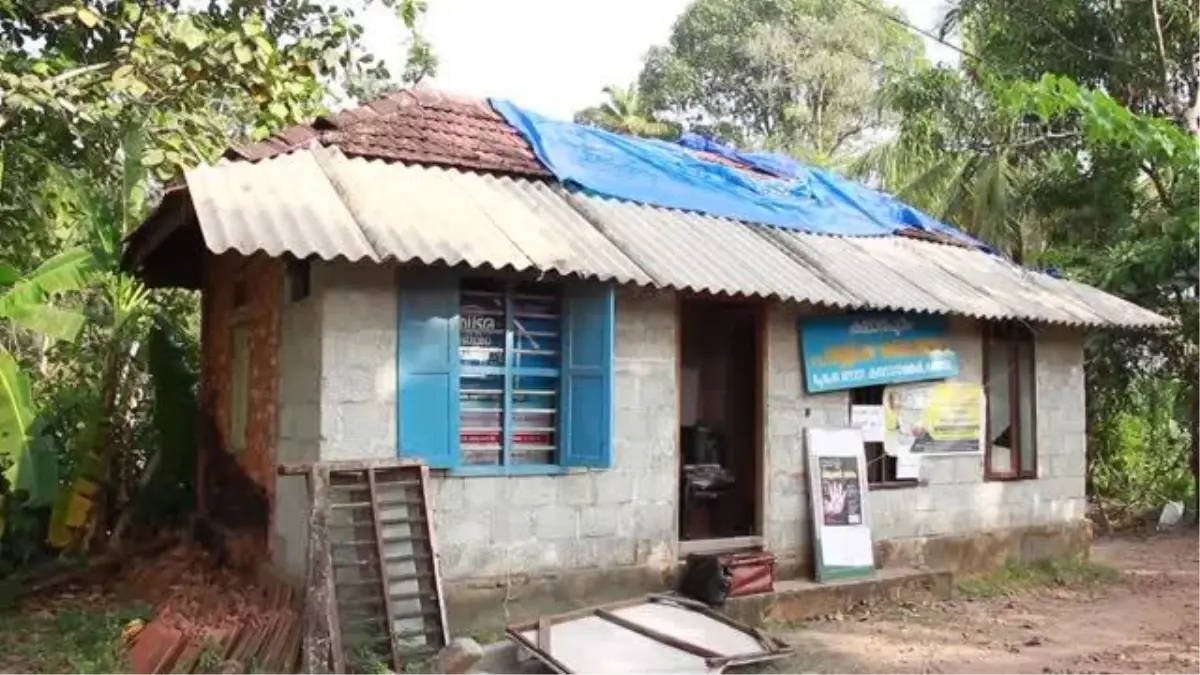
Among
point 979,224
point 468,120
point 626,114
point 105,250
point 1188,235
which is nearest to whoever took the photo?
point 105,250

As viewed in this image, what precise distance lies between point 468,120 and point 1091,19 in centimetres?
902

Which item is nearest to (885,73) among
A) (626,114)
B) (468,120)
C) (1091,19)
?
(626,114)

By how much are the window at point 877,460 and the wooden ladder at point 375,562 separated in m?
4.06

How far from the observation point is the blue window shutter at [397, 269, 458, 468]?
6.66m

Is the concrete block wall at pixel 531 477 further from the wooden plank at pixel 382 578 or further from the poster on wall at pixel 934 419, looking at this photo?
the poster on wall at pixel 934 419

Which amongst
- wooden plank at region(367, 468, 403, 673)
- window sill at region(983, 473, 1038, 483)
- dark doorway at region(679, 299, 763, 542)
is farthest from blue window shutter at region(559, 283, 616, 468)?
window sill at region(983, 473, 1038, 483)

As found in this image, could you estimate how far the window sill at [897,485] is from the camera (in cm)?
888

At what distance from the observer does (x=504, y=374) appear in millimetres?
7117

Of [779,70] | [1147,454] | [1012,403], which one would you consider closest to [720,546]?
[1012,403]

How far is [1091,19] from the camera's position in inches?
538

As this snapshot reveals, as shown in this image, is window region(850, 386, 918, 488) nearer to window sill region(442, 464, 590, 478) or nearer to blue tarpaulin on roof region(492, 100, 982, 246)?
blue tarpaulin on roof region(492, 100, 982, 246)

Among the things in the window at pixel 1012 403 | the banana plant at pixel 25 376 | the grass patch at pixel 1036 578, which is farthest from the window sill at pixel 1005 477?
the banana plant at pixel 25 376

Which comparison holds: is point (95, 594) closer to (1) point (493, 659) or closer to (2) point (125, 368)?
(2) point (125, 368)

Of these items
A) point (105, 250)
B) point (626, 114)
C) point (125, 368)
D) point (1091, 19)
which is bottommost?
point (125, 368)
